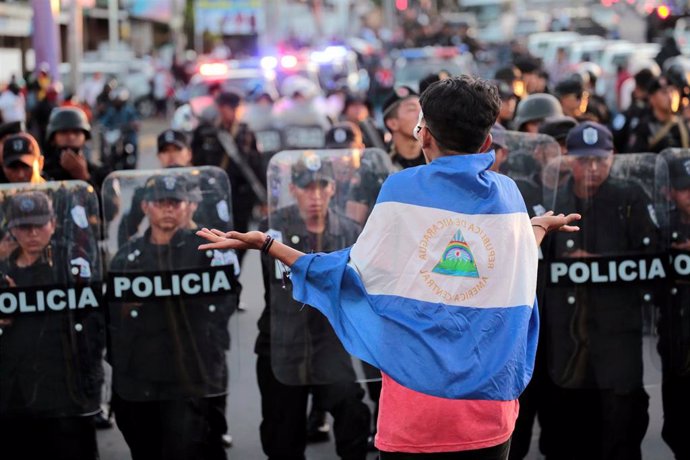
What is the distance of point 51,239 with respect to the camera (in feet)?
17.2

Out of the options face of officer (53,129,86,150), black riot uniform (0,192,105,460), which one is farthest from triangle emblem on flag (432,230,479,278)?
face of officer (53,129,86,150)

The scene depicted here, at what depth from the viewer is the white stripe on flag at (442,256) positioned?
328 centimetres

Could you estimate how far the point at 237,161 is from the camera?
33.6ft

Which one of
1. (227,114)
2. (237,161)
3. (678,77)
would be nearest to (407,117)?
(237,161)

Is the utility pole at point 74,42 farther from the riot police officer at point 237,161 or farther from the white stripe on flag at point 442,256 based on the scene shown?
the white stripe on flag at point 442,256

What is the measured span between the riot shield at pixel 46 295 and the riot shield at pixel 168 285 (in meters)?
0.15

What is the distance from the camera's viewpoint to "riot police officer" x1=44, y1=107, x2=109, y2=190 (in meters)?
7.29

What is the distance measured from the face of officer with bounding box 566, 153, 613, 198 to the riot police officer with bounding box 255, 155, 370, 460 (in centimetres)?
102

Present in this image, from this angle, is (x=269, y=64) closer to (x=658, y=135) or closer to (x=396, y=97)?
(x=658, y=135)

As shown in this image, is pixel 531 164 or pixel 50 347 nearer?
pixel 50 347

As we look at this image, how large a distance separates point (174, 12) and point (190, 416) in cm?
4599

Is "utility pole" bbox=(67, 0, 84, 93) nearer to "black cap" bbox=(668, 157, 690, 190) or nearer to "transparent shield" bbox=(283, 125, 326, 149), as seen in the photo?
"transparent shield" bbox=(283, 125, 326, 149)

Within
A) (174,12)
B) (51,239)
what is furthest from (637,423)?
(174,12)

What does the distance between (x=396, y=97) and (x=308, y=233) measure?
1924 mm
